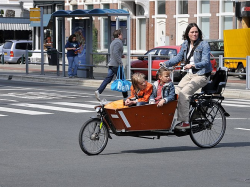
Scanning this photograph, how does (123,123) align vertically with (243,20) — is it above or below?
below

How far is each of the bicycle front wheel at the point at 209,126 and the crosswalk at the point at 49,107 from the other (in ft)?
18.3

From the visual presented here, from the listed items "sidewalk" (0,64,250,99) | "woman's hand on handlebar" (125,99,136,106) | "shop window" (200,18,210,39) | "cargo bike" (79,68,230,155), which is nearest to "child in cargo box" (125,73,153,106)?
"woman's hand on handlebar" (125,99,136,106)

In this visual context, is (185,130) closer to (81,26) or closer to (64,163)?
(64,163)

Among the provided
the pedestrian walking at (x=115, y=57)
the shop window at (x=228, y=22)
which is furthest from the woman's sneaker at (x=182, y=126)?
the shop window at (x=228, y=22)

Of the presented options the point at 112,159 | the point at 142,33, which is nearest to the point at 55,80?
the point at 142,33

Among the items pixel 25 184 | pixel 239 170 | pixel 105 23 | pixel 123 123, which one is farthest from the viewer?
pixel 105 23

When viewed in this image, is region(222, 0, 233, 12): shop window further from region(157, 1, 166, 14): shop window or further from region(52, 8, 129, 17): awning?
region(52, 8, 129, 17): awning

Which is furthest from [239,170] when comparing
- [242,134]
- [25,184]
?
[242,134]

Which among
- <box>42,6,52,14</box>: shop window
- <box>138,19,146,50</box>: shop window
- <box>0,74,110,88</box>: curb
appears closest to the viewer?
<box>0,74,110,88</box>: curb

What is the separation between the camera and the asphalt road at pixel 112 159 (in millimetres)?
7543

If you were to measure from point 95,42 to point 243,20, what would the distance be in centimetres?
1180

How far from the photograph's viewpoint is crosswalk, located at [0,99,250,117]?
49.9 ft

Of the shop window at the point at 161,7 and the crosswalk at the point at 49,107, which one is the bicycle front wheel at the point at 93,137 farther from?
the shop window at the point at 161,7

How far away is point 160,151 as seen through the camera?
9773mm
